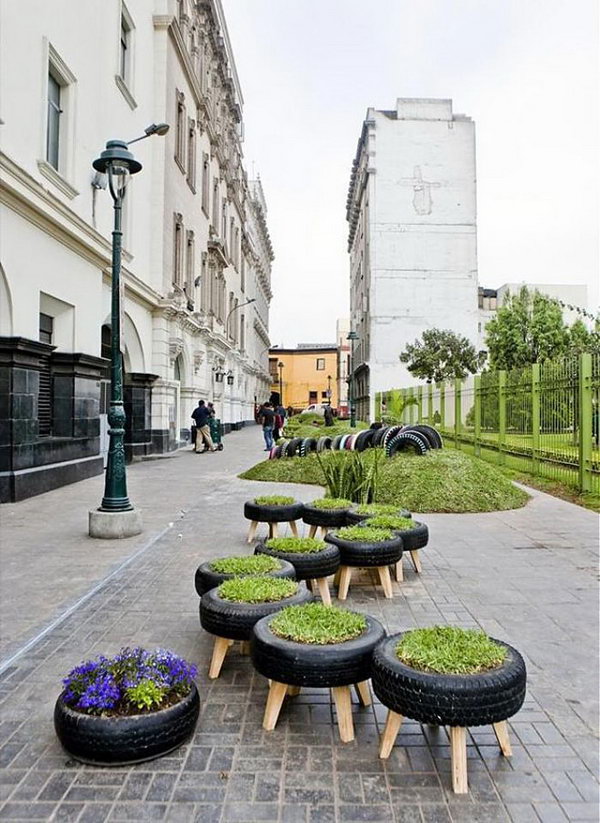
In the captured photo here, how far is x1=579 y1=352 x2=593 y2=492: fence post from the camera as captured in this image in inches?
409

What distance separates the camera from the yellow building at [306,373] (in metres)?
86.9

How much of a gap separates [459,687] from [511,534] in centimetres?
577

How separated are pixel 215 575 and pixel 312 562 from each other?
2.60 ft

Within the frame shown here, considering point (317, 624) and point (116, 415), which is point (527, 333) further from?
point (317, 624)

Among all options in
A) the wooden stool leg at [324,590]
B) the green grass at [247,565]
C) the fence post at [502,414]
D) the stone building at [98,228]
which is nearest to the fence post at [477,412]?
the fence post at [502,414]

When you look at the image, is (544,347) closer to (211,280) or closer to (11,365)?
(211,280)

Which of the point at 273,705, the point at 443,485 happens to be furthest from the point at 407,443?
the point at 273,705

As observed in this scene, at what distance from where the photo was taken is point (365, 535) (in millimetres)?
5383

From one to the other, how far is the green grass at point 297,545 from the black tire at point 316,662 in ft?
5.75

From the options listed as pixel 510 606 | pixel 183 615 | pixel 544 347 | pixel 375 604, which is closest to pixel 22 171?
pixel 183 615

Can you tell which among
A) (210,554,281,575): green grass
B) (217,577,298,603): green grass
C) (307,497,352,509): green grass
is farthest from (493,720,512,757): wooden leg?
(307,497,352,509): green grass

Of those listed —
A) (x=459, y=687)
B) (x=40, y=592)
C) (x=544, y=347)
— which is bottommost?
(x=40, y=592)

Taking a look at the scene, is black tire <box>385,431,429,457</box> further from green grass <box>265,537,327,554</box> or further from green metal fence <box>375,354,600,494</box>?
green grass <box>265,537,327,554</box>

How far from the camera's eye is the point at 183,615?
4875 mm
